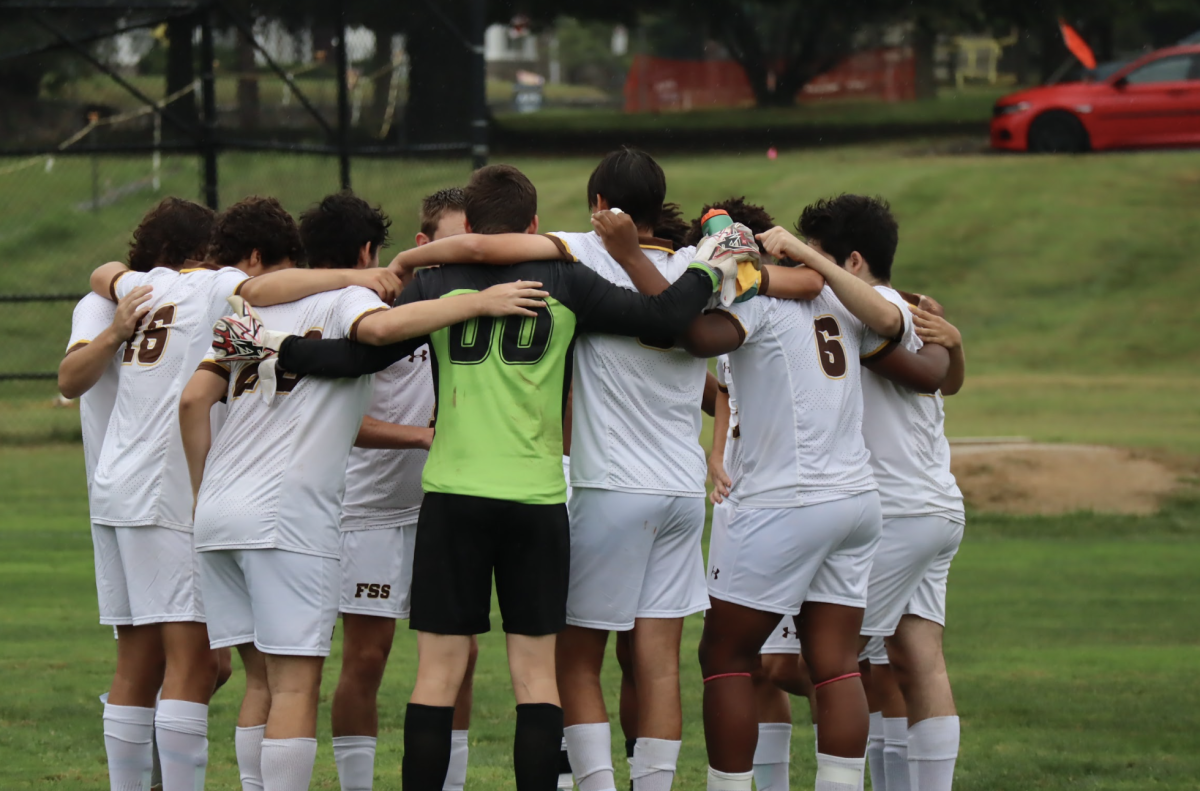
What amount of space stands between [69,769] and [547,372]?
10.1 ft

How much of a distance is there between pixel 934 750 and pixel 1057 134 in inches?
1107

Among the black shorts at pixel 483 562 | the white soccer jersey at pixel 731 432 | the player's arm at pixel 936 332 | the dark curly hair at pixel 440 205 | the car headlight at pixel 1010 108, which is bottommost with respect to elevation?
the black shorts at pixel 483 562

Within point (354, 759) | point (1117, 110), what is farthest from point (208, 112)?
point (1117, 110)

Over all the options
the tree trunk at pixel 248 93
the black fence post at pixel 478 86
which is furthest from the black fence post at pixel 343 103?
the black fence post at pixel 478 86

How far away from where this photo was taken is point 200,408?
14.7 ft

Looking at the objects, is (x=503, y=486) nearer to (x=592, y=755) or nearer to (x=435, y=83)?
(x=592, y=755)

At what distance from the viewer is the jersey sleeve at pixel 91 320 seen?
5059mm

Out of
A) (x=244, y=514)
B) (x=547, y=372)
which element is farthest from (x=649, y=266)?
(x=244, y=514)

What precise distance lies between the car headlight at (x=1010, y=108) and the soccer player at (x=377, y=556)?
28001mm

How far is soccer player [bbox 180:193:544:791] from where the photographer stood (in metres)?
4.44

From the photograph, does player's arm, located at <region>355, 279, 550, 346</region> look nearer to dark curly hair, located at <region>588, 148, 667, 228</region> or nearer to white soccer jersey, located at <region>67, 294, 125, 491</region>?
dark curly hair, located at <region>588, 148, 667, 228</region>

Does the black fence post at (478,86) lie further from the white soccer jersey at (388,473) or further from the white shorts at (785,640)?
the white shorts at (785,640)

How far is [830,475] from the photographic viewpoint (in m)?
4.71

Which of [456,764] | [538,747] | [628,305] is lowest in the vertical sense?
[456,764]
